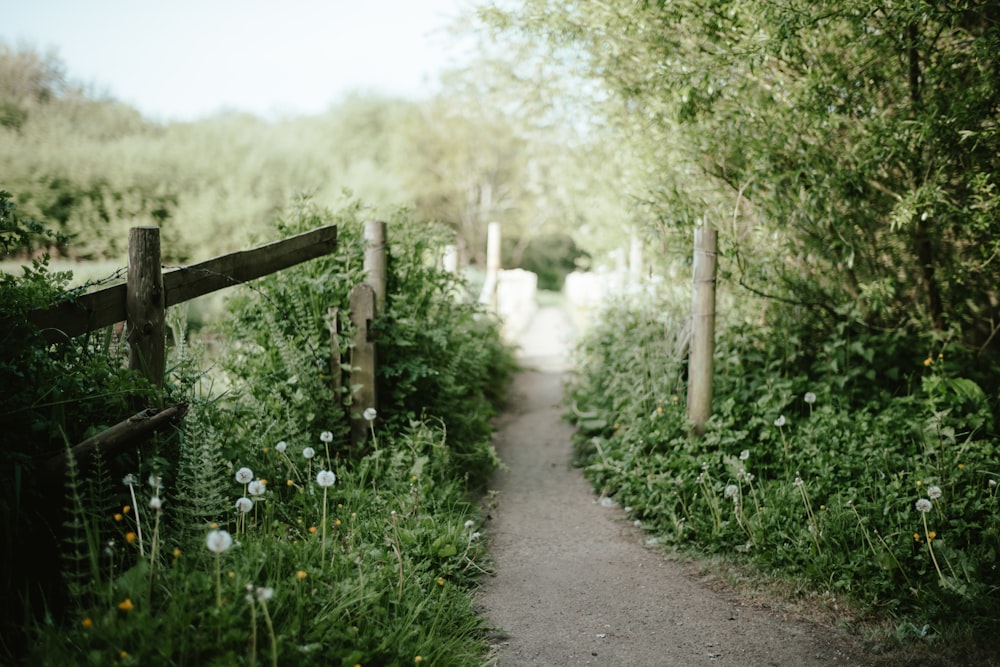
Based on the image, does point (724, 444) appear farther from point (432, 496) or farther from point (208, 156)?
point (208, 156)

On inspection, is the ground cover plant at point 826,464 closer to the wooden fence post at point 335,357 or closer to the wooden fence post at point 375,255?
the wooden fence post at point 335,357

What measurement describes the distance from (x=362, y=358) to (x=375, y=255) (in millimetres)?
804

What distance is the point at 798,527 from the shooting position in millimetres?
4008

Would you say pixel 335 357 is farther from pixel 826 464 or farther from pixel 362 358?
pixel 826 464

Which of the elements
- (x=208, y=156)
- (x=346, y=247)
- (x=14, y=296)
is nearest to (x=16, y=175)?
(x=208, y=156)

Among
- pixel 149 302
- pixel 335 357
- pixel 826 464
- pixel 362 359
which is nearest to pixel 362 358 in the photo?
pixel 362 359

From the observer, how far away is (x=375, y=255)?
5184 mm

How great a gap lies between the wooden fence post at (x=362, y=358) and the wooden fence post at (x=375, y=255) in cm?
23

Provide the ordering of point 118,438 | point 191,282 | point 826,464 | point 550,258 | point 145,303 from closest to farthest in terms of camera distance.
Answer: point 118,438 < point 145,303 < point 191,282 < point 826,464 < point 550,258

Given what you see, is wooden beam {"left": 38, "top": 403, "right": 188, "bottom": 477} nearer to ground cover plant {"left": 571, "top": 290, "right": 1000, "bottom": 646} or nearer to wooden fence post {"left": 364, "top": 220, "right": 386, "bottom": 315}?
wooden fence post {"left": 364, "top": 220, "right": 386, "bottom": 315}

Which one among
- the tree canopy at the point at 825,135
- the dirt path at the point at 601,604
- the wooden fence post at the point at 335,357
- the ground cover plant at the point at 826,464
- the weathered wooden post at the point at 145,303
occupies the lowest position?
the dirt path at the point at 601,604

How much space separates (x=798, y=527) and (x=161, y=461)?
11.2 feet

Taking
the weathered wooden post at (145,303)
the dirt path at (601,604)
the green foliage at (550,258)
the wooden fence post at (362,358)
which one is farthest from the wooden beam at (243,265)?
the green foliage at (550,258)

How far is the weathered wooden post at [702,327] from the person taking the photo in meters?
5.07
